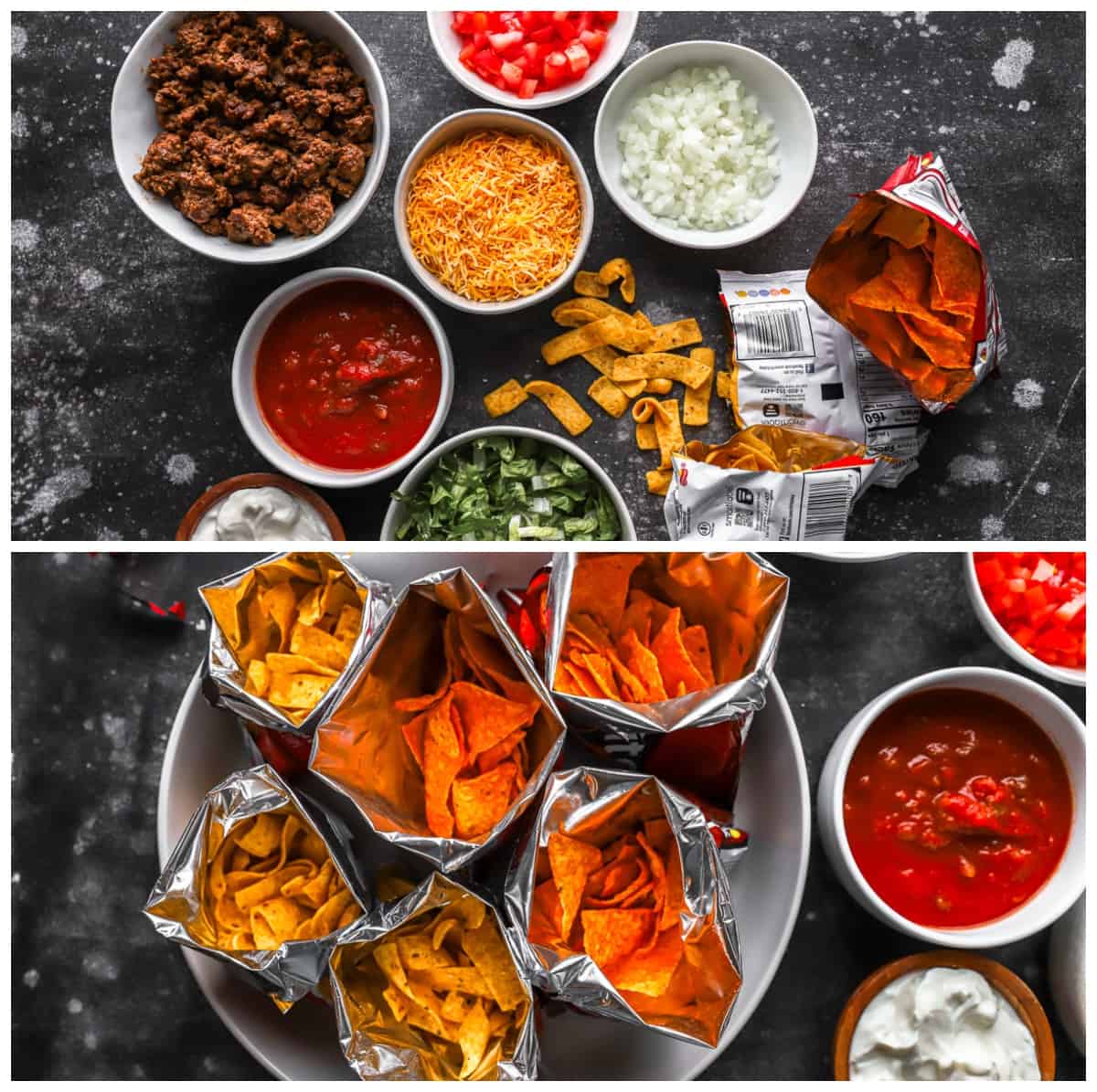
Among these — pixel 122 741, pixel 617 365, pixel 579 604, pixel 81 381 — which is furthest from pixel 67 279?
pixel 579 604

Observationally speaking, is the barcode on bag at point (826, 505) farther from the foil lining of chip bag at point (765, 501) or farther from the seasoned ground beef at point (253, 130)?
the seasoned ground beef at point (253, 130)

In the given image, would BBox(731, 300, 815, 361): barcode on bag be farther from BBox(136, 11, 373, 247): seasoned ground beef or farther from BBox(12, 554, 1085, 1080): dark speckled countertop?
BBox(136, 11, 373, 247): seasoned ground beef

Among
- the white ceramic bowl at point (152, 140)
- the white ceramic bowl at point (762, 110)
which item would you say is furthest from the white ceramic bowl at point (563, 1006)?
the white ceramic bowl at point (762, 110)

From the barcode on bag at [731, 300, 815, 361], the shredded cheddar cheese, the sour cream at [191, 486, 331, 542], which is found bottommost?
the sour cream at [191, 486, 331, 542]

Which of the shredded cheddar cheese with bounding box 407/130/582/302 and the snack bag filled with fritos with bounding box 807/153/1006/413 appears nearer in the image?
the snack bag filled with fritos with bounding box 807/153/1006/413

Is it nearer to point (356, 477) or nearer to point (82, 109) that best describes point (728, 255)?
point (356, 477)

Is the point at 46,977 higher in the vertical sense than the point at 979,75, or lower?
lower

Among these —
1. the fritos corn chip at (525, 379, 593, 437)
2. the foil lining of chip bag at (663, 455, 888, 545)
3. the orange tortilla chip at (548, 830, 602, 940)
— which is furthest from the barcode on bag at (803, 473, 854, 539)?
the orange tortilla chip at (548, 830, 602, 940)
